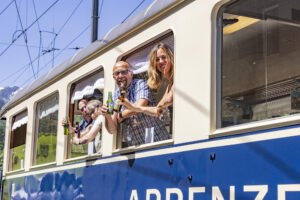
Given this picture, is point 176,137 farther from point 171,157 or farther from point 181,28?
point 181,28

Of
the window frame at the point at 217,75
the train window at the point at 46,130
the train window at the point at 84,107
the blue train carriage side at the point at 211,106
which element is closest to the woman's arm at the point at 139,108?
the blue train carriage side at the point at 211,106

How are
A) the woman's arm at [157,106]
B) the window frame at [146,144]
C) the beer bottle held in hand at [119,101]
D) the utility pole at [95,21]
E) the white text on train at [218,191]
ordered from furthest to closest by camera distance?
the utility pole at [95,21], the beer bottle held in hand at [119,101], the woman's arm at [157,106], the window frame at [146,144], the white text on train at [218,191]

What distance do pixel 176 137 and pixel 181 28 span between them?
74 centimetres

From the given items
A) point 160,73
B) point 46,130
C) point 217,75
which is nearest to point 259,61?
point 217,75

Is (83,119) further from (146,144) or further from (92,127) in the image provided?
(146,144)

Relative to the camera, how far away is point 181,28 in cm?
416

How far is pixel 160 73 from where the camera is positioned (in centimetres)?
448

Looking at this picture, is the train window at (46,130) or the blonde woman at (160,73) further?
the train window at (46,130)

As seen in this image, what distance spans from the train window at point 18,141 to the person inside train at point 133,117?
304 centimetres

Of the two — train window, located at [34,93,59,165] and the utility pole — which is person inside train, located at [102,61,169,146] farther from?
the utility pole

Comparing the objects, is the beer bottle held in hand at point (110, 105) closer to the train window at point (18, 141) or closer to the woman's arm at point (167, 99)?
the woman's arm at point (167, 99)

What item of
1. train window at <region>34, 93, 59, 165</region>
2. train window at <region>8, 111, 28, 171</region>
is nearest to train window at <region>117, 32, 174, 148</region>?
train window at <region>34, 93, 59, 165</region>

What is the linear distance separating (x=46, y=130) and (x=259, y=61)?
399 centimetres

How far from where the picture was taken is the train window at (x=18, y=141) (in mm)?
7891
